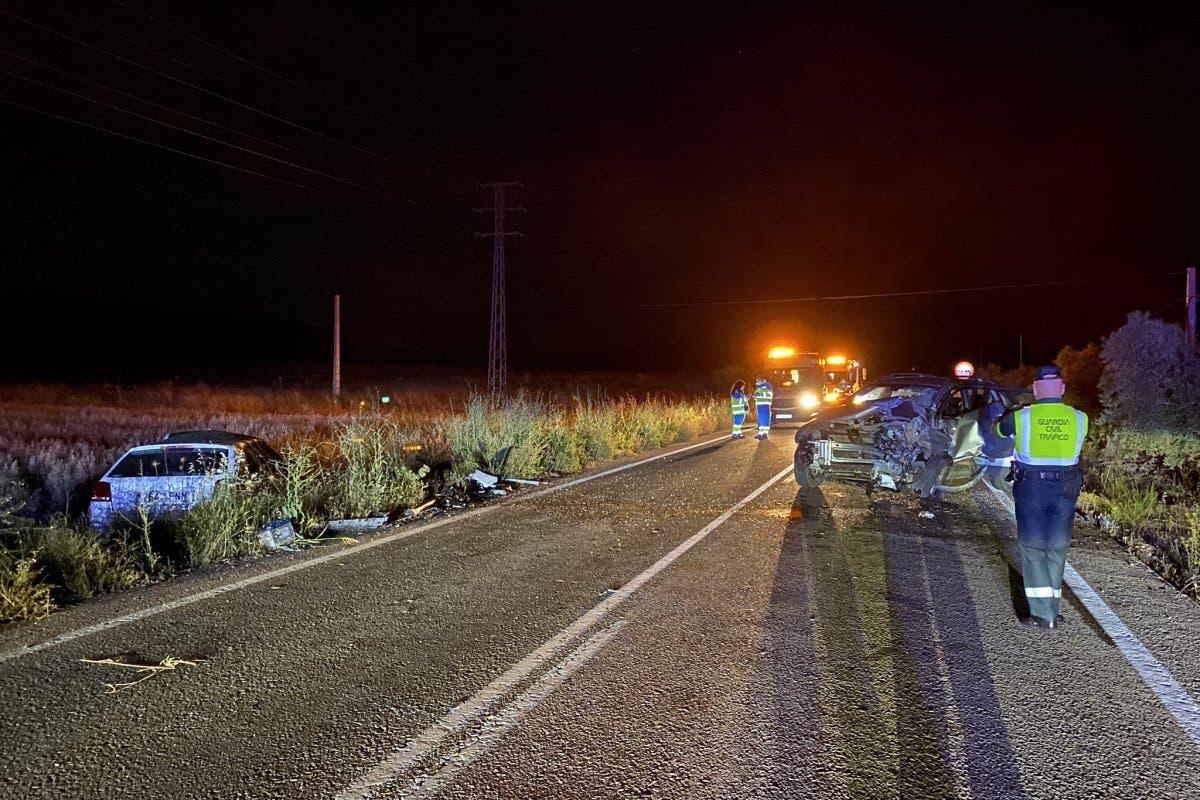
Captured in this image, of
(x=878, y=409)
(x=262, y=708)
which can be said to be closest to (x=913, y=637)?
(x=262, y=708)

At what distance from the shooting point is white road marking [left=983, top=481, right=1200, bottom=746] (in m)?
3.88

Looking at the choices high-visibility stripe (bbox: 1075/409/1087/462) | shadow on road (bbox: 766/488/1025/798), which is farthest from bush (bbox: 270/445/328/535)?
high-visibility stripe (bbox: 1075/409/1087/462)

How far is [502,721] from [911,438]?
312 inches

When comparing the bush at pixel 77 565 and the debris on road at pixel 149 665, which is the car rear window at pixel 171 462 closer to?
the bush at pixel 77 565

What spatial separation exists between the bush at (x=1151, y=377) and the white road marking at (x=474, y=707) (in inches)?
493

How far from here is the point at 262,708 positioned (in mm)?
3943

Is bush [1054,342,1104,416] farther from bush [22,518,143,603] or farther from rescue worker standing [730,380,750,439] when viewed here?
bush [22,518,143,603]

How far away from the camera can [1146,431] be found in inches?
566

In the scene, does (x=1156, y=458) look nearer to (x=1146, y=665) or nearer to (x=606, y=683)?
(x=1146, y=665)

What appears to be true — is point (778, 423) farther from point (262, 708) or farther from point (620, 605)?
point (262, 708)

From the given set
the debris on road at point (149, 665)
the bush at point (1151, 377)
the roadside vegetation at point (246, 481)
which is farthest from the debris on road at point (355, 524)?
the bush at point (1151, 377)

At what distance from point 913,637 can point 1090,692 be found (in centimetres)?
101

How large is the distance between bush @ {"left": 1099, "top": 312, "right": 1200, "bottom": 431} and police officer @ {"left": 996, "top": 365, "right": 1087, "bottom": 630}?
11.0 m

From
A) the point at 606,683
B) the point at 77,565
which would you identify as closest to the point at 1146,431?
the point at 606,683
